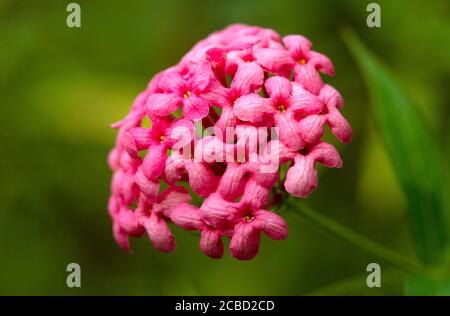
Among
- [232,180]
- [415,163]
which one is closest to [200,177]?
[232,180]

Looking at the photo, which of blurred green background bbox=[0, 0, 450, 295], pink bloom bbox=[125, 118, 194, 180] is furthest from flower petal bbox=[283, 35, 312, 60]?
blurred green background bbox=[0, 0, 450, 295]

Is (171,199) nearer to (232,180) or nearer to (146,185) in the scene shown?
(146,185)

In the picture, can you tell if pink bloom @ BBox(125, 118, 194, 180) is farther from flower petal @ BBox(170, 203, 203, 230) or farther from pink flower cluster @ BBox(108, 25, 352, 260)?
flower petal @ BBox(170, 203, 203, 230)

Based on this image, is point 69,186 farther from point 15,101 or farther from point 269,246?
point 269,246

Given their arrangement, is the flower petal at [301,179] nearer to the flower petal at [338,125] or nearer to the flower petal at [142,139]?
the flower petal at [338,125]

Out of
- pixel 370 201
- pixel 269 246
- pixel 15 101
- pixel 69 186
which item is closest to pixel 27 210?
pixel 69 186

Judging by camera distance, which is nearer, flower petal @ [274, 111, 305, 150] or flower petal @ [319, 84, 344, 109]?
flower petal @ [274, 111, 305, 150]
